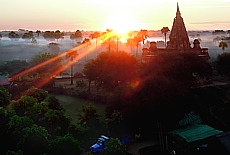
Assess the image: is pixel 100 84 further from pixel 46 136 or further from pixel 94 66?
pixel 46 136

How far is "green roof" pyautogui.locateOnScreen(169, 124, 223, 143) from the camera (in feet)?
67.4

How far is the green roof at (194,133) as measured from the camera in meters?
20.5

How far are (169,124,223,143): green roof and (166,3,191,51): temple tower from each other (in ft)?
56.0

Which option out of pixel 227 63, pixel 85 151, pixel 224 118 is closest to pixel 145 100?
pixel 85 151

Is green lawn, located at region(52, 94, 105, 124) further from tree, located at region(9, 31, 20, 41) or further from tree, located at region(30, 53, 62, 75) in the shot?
tree, located at region(9, 31, 20, 41)

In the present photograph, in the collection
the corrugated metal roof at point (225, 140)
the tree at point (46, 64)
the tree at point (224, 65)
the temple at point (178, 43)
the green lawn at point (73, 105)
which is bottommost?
the green lawn at point (73, 105)

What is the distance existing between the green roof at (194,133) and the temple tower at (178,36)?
17.1m

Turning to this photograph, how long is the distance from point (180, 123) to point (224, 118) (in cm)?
552

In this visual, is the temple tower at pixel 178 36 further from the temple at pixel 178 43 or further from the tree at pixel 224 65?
the tree at pixel 224 65

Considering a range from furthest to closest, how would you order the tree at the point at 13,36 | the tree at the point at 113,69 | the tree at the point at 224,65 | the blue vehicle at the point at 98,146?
1. the tree at the point at 13,36
2. the tree at the point at 224,65
3. the tree at the point at 113,69
4. the blue vehicle at the point at 98,146

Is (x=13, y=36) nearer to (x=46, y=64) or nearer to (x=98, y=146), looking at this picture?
(x=46, y=64)

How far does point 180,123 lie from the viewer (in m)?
22.2

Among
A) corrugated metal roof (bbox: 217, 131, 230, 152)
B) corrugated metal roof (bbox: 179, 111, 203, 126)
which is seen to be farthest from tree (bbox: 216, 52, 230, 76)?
corrugated metal roof (bbox: 217, 131, 230, 152)

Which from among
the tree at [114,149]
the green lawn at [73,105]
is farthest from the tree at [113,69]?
the tree at [114,149]
